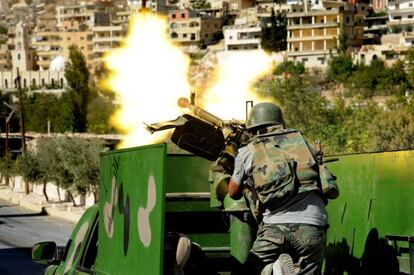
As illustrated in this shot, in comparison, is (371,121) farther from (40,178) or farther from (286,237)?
(286,237)

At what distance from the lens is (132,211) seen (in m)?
7.96

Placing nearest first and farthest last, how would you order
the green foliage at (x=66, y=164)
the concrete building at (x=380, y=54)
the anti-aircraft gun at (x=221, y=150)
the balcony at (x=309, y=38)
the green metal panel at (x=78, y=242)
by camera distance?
the anti-aircraft gun at (x=221, y=150) → the green metal panel at (x=78, y=242) → the green foliage at (x=66, y=164) → the concrete building at (x=380, y=54) → the balcony at (x=309, y=38)

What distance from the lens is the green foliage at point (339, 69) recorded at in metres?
135

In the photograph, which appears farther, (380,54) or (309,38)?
(309,38)

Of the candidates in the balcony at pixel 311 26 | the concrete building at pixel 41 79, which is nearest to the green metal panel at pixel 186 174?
the balcony at pixel 311 26

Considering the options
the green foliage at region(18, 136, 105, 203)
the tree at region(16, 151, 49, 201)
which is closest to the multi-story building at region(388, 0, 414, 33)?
the tree at region(16, 151, 49, 201)

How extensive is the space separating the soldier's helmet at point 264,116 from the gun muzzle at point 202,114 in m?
1.77

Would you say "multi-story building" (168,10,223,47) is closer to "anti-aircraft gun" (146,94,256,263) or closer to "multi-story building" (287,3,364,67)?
"multi-story building" (287,3,364,67)

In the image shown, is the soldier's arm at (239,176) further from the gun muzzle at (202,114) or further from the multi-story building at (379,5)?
the multi-story building at (379,5)

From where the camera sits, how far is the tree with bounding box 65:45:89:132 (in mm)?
118188

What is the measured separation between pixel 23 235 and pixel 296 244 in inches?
1324

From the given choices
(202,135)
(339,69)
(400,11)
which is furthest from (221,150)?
(400,11)

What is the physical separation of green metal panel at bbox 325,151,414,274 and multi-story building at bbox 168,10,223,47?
180m

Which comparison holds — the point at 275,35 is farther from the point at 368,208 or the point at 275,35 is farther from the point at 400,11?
the point at 368,208
